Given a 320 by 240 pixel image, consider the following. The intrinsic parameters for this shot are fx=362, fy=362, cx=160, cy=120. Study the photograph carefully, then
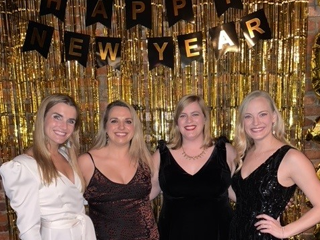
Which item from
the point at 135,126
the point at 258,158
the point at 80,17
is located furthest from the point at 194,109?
the point at 80,17

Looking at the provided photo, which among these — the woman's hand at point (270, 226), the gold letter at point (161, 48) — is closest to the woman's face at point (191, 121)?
the gold letter at point (161, 48)

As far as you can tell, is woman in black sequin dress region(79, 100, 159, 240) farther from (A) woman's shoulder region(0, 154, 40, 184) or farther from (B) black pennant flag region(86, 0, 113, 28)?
(B) black pennant flag region(86, 0, 113, 28)

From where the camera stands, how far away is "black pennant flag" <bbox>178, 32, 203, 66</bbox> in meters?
2.86

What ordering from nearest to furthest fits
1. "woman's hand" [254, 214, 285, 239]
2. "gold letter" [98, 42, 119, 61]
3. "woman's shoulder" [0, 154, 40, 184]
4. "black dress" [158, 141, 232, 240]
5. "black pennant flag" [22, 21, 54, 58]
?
"woman's shoulder" [0, 154, 40, 184], "woman's hand" [254, 214, 285, 239], "black dress" [158, 141, 232, 240], "black pennant flag" [22, 21, 54, 58], "gold letter" [98, 42, 119, 61]

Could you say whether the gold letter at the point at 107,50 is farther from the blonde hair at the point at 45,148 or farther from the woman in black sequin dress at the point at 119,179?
the blonde hair at the point at 45,148

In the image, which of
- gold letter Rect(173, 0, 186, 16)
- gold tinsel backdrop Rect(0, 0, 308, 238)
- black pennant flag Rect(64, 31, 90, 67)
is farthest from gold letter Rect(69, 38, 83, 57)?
gold letter Rect(173, 0, 186, 16)

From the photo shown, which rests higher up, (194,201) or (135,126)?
(135,126)

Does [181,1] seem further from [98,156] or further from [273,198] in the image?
[273,198]

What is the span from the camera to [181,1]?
2.82 metres

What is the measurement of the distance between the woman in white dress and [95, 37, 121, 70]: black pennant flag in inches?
31.2

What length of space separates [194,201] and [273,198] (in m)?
0.55

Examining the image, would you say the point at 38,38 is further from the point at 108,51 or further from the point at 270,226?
the point at 270,226

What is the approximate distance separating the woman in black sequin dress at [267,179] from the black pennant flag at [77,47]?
1328mm

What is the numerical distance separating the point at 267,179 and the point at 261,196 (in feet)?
0.32
